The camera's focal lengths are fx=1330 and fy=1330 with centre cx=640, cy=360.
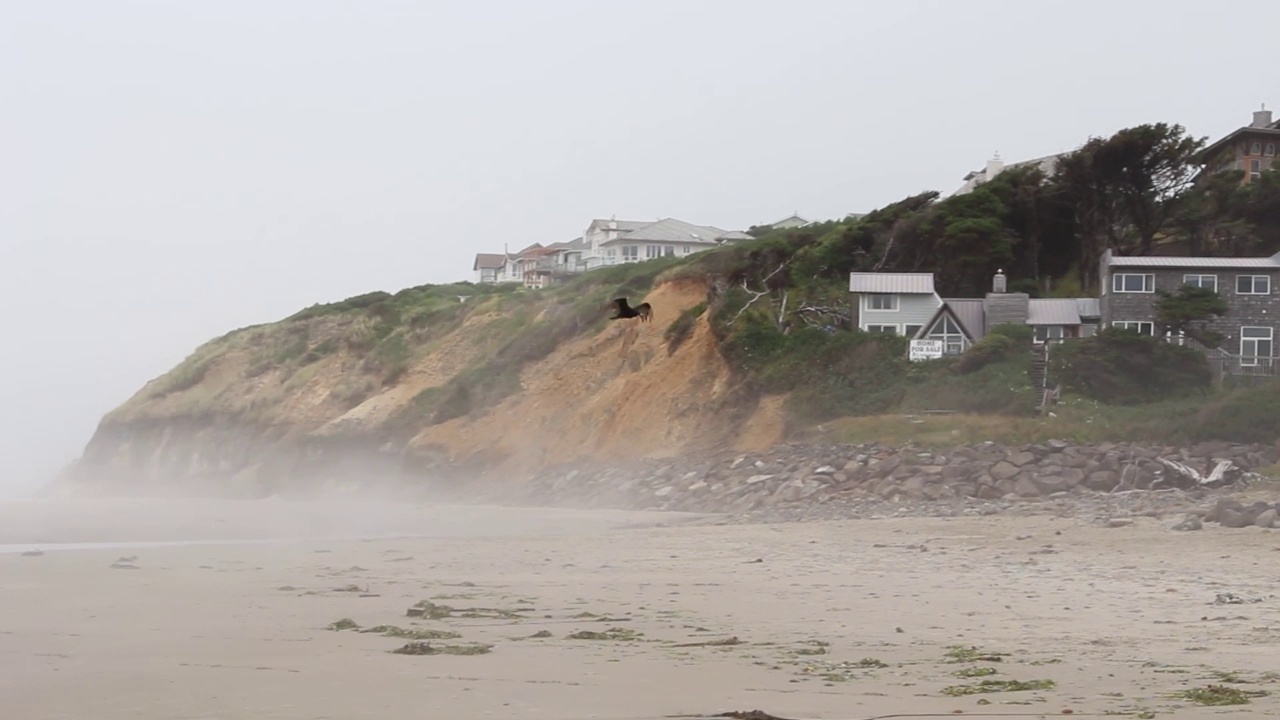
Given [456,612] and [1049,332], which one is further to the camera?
[1049,332]

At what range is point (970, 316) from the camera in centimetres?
4338

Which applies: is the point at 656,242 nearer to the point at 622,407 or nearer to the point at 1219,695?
the point at 622,407

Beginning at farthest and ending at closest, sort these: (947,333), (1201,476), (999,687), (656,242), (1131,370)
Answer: (656,242) < (947,333) < (1131,370) < (1201,476) < (999,687)

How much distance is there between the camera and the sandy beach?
8.85 meters

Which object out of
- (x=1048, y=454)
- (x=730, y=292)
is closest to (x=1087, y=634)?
(x=1048, y=454)

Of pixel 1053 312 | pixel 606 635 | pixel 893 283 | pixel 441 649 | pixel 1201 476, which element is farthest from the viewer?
pixel 893 283

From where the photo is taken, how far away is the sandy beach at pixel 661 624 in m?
8.85

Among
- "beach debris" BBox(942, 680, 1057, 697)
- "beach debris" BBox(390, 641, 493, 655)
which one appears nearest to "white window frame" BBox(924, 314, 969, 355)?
"beach debris" BBox(390, 641, 493, 655)

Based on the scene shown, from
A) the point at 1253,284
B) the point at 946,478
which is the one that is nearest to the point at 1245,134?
the point at 1253,284

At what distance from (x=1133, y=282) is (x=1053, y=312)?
8.45 feet

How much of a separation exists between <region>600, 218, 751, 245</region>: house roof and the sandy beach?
6291cm

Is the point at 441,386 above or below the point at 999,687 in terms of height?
below

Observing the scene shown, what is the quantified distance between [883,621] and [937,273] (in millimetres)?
36999

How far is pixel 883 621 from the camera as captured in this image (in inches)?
508
